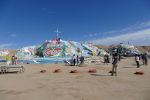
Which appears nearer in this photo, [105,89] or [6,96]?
[6,96]

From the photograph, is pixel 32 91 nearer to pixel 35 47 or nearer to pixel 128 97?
pixel 128 97

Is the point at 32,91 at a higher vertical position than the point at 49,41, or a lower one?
lower

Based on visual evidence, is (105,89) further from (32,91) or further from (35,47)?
(35,47)

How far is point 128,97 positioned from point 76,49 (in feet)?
173

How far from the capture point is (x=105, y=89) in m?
11.5

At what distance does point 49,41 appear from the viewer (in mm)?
60469

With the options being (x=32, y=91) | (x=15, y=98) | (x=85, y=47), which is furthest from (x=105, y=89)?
(x=85, y=47)

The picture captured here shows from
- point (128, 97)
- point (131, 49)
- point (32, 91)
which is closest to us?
point (128, 97)

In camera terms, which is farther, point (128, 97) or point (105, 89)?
point (105, 89)

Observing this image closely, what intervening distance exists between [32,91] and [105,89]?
147 inches

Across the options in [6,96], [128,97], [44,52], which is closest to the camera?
[128,97]

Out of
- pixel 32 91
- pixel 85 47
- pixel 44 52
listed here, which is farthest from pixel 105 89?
pixel 85 47

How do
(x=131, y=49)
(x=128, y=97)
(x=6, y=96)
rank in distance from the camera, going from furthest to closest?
(x=131, y=49) < (x=6, y=96) < (x=128, y=97)

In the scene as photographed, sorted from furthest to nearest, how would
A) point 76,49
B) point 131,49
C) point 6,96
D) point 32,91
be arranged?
point 131,49, point 76,49, point 32,91, point 6,96
